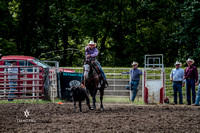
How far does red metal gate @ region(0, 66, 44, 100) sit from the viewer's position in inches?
722

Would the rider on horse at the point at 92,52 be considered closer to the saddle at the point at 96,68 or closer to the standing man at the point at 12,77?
the saddle at the point at 96,68

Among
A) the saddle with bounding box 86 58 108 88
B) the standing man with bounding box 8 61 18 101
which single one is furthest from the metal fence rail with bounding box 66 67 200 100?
the saddle with bounding box 86 58 108 88

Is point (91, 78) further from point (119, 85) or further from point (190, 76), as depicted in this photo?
point (119, 85)

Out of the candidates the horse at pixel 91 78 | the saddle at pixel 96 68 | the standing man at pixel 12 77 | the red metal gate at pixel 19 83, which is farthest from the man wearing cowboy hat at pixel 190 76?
the standing man at pixel 12 77

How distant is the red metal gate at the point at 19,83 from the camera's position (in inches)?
722

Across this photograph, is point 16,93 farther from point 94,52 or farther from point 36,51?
point 36,51

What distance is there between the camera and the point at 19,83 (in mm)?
18641

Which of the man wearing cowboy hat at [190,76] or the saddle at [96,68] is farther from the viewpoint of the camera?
the man wearing cowboy hat at [190,76]

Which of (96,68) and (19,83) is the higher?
(96,68)

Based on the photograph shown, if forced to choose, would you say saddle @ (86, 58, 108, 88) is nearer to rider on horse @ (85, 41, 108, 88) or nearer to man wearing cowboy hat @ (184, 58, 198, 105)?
rider on horse @ (85, 41, 108, 88)

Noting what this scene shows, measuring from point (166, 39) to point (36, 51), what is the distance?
1222 centimetres

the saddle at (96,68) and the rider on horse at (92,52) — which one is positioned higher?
the rider on horse at (92,52)

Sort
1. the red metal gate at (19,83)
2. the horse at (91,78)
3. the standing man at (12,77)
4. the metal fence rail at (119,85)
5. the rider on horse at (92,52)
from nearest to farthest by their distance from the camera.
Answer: the horse at (91,78) → the rider on horse at (92,52) → the red metal gate at (19,83) → the standing man at (12,77) → the metal fence rail at (119,85)

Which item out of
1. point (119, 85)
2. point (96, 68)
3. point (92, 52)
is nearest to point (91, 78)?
point (96, 68)
